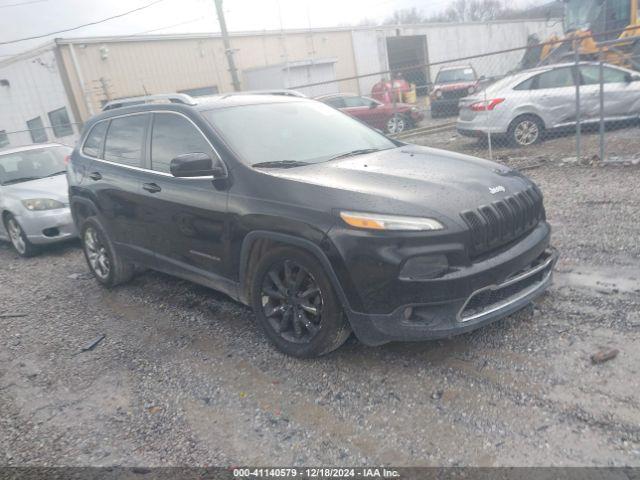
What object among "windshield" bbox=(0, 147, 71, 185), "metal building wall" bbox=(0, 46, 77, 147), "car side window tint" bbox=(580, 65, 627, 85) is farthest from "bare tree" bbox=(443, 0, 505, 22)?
"windshield" bbox=(0, 147, 71, 185)

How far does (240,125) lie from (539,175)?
570cm

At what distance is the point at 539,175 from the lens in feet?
26.5

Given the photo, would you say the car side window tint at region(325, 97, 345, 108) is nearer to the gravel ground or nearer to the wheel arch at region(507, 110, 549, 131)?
the wheel arch at region(507, 110, 549, 131)

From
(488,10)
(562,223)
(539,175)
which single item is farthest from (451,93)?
(488,10)

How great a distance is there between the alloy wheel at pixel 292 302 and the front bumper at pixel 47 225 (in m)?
4.65

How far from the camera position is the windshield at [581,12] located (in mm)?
15078

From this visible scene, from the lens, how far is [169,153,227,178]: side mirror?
365cm

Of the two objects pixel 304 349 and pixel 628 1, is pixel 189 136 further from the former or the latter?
pixel 628 1

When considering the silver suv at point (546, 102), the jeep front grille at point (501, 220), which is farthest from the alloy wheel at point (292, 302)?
the silver suv at point (546, 102)

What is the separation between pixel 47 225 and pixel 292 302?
514 centimetres

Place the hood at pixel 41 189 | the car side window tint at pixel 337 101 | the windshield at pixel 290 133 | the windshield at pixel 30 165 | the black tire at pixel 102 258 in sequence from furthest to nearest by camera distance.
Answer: the car side window tint at pixel 337 101
the windshield at pixel 30 165
the hood at pixel 41 189
the black tire at pixel 102 258
the windshield at pixel 290 133

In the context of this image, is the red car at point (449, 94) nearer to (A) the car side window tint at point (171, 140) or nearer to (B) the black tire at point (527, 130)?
(B) the black tire at point (527, 130)

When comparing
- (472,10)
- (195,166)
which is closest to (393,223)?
(195,166)

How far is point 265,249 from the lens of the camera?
3566 mm
